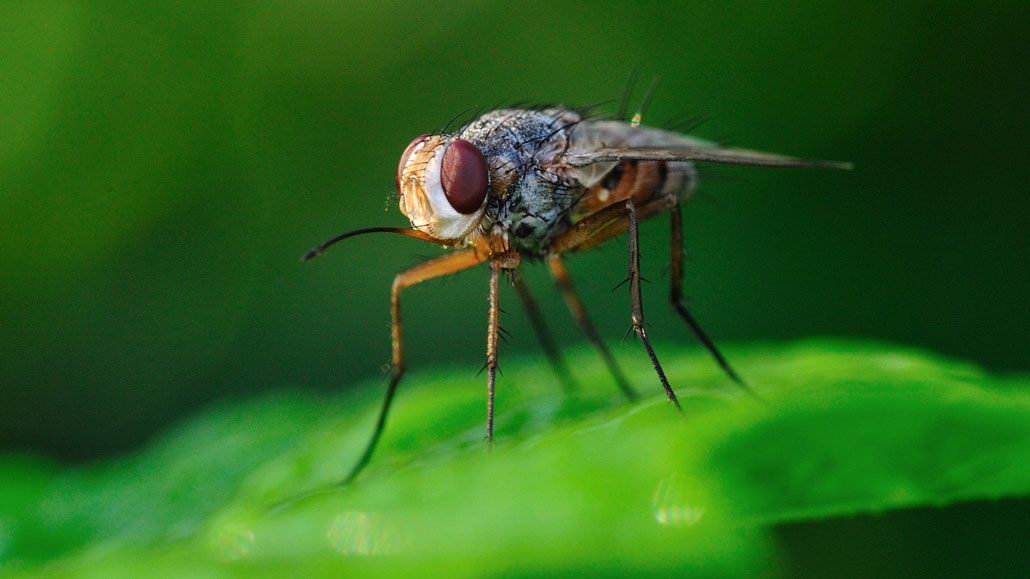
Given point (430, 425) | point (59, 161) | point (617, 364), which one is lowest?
point (617, 364)

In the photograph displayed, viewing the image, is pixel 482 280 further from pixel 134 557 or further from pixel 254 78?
pixel 134 557

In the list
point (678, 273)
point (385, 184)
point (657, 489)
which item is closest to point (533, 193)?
point (678, 273)

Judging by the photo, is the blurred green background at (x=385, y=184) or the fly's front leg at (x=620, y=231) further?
the blurred green background at (x=385, y=184)

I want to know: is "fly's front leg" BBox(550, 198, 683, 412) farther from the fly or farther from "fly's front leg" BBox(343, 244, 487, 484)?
"fly's front leg" BBox(343, 244, 487, 484)

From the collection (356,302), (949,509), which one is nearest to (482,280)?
(356,302)

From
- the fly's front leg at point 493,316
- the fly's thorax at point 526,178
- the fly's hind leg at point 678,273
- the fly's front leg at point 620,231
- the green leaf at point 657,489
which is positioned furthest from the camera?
the fly's hind leg at point 678,273

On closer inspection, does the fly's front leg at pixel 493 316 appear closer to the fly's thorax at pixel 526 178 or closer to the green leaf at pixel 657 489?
the fly's thorax at pixel 526 178

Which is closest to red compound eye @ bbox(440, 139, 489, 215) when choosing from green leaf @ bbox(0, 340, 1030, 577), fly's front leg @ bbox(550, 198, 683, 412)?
fly's front leg @ bbox(550, 198, 683, 412)

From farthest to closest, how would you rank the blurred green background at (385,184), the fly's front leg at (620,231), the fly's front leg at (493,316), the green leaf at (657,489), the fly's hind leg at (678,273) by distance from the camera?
1. the blurred green background at (385,184)
2. the fly's hind leg at (678,273)
3. the fly's front leg at (620,231)
4. the fly's front leg at (493,316)
5. the green leaf at (657,489)

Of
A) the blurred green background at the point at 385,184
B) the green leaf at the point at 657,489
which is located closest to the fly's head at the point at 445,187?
the green leaf at the point at 657,489
